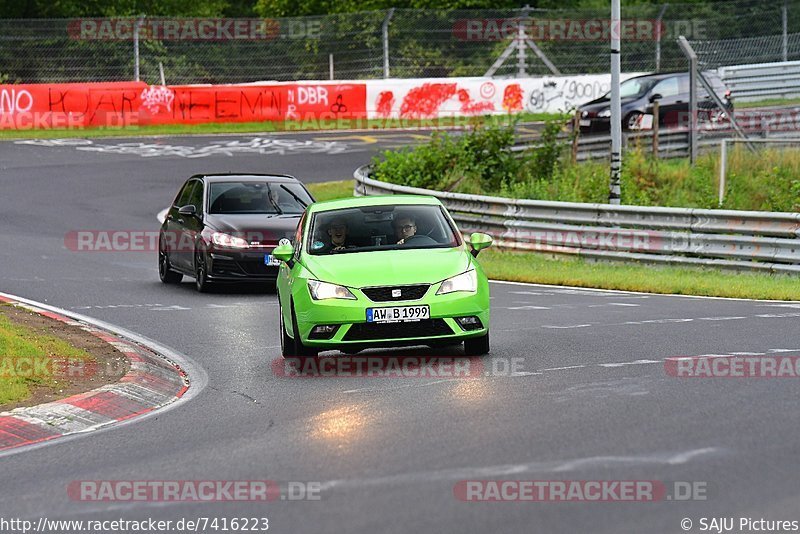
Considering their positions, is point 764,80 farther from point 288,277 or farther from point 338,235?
point 288,277

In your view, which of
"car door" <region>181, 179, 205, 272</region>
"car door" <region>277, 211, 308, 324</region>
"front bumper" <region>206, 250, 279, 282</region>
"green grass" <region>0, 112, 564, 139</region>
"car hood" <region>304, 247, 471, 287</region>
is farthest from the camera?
"green grass" <region>0, 112, 564, 139</region>

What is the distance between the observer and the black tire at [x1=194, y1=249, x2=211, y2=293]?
763 inches

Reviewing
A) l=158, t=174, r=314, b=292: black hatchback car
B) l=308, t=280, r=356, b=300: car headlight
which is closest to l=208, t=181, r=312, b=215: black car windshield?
l=158, t=174, r=314, b=292: black hatchback car

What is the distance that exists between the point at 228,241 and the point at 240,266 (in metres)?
0.38

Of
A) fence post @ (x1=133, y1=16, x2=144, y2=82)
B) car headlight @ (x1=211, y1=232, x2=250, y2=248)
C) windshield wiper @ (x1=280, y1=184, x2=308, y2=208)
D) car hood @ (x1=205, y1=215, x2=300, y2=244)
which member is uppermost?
fence post @ (x1=133, y1=16, x2=144, y2=82)

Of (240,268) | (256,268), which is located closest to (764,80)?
(256,268)

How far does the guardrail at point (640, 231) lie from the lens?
20062 millimetres

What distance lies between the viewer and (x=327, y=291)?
12.4 metres

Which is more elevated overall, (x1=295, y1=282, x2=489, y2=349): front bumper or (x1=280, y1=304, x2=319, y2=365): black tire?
(x1=295, y1=282, x2=489, y2=349): front bumper

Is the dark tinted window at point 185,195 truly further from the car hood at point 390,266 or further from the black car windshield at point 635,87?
A: the black car windshield at point 635,87

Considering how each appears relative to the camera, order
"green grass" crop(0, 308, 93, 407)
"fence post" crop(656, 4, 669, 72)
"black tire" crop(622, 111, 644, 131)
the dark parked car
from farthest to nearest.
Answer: "fence post" crop(656, 4, 669, 72) < the dark parked car < "black tire" crop(622, 111, 644, 131) < "green grass" crop(0, 308, 93, 407)

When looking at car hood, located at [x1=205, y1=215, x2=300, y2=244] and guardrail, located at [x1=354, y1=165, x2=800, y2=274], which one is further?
guardrail, located at [x1=354, y1=165, x2=800, y2=274]

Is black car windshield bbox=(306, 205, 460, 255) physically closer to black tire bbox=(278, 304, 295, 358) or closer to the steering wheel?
the steering wheel

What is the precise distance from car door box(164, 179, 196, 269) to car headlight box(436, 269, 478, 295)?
27.6 ft
